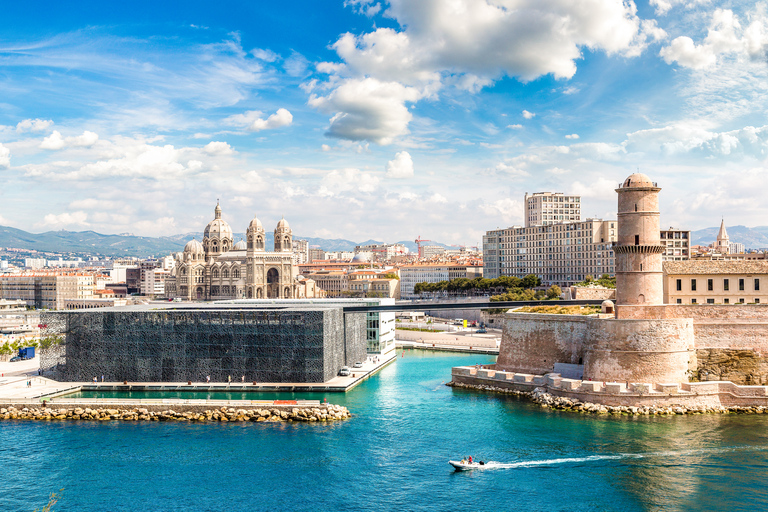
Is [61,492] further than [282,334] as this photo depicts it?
No

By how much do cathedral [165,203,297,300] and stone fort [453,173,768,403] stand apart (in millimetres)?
104821

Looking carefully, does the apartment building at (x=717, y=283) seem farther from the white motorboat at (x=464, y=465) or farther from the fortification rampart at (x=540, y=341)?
the white motorboat at (x=464, y=465)

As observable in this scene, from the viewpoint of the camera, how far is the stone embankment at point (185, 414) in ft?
131

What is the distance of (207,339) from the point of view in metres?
48.9

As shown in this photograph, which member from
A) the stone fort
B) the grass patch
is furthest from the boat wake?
the grass patch

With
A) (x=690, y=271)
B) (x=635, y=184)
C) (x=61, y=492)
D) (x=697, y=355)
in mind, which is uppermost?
(x=635, y=184)

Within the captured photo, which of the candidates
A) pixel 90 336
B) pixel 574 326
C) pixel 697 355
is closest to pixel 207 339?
pixel 90 336

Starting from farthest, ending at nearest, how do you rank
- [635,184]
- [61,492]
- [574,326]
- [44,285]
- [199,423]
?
[44,285] < [574,326] < [635,184] < [199,423] < [61,492]

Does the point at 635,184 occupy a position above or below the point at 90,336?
above

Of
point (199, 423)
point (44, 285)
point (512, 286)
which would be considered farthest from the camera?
point (44, 285)

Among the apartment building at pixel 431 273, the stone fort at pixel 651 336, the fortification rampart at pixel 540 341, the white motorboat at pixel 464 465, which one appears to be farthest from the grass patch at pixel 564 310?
the apartment building at pixel 431 273

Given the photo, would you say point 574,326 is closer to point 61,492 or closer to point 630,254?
point 630,254

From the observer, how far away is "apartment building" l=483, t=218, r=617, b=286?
123750 millimetres

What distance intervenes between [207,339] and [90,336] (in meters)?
8.89
